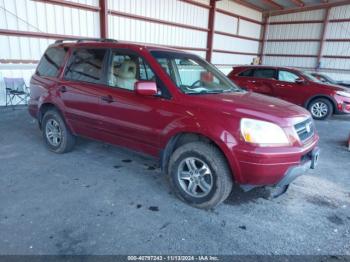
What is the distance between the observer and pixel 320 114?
786 centimetres

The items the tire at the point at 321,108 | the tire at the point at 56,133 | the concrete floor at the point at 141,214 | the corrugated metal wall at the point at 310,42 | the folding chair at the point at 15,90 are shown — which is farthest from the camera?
the corrugated metal wall at the point at 310,42

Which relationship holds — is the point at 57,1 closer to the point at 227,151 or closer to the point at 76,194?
the point at 76,194

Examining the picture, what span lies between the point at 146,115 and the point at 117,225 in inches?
47.4

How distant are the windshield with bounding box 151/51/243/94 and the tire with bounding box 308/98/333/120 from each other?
5.43 meters

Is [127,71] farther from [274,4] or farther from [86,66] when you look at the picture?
[274,4]

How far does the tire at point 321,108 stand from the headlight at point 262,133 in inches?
248

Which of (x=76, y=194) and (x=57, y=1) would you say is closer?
(x=76, y=194)

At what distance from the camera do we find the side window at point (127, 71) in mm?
3084

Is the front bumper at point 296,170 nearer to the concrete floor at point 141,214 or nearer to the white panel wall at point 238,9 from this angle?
the concrete floor at point 141,214

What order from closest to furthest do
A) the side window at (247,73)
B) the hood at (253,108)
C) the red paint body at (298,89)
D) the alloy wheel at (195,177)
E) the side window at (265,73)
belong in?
the hood at (253,108) < the alloy wheel at (195,177) < the red paint body at (298,89) < the side window at (265,73) < the side window at (247,73)

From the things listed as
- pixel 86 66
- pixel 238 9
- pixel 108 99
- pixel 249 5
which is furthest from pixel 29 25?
pixel 249 5

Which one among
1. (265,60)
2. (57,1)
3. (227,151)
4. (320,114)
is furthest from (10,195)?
(265,60)

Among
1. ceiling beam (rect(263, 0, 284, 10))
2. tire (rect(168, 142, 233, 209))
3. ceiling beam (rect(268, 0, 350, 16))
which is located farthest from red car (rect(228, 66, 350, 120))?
ceiling beam (rect(268, 0, 350, 16))

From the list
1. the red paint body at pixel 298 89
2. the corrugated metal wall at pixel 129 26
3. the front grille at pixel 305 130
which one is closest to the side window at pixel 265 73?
the red paint body at pixel 298 89
